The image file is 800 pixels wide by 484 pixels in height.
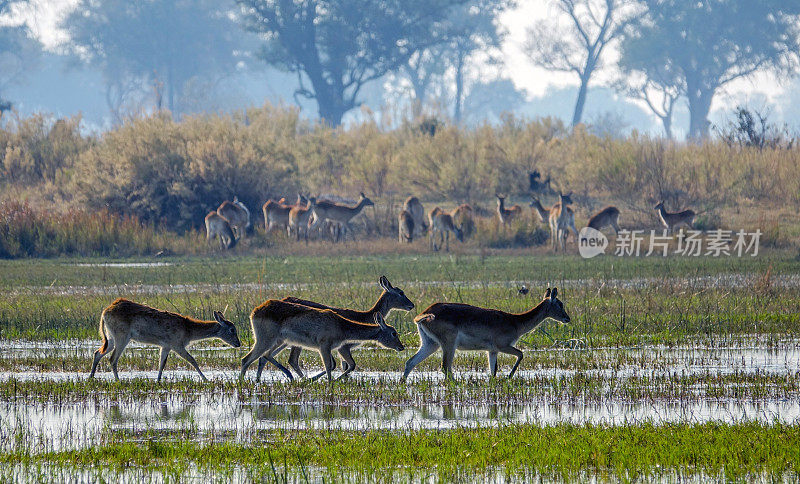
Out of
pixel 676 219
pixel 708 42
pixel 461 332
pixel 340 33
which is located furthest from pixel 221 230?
pixel 708 42

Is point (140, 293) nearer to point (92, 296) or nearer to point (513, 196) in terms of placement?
point (92, 296)

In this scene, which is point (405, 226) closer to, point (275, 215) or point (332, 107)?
point (275, 215)

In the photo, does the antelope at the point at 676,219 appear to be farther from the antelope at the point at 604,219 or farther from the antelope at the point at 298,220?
the antelope at the point at 298,220

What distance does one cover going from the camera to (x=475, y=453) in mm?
8156

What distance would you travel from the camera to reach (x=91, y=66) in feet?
269

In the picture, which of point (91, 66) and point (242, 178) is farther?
point (91, 66)

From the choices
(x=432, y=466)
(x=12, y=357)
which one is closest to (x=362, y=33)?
(x=12, y=357)

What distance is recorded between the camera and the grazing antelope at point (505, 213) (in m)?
31.1

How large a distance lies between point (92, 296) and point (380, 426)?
10.6 meters

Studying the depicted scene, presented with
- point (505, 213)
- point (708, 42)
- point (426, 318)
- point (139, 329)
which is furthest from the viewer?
point (708, 42)

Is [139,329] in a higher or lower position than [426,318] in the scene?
lower

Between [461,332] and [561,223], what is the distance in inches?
716

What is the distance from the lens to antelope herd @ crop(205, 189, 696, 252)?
97.0ft

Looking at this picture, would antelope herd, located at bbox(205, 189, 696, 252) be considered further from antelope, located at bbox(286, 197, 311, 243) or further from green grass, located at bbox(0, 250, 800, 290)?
green grass, located at bbox(0, 250, 800, 290)
